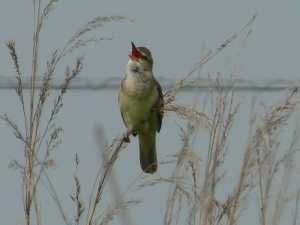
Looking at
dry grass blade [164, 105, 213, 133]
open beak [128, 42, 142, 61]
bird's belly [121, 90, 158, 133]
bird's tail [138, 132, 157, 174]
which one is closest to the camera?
dry grass blade [164, 105, 213, 133]

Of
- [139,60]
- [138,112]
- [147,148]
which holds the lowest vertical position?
[147,148]

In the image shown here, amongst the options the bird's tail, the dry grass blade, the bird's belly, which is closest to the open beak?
the bird's belly

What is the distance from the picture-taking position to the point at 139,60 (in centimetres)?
408

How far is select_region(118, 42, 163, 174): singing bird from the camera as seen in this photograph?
393 centimetres

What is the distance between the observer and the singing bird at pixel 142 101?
12.9 ft

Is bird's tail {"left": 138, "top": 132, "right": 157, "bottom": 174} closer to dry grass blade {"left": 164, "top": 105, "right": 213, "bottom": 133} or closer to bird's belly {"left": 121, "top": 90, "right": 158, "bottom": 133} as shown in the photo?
bird's belly {"left": 121, "top": 90, "right": 158, "bottom": 133}

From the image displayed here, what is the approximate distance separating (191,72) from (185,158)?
509mm

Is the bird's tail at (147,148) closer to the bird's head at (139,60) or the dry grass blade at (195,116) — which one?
the bird's head at (139,60)

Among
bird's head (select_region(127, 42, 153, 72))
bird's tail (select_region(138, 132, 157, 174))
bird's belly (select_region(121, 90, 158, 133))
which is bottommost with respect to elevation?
bird's tail (select_region(138, 132, 157, 174))

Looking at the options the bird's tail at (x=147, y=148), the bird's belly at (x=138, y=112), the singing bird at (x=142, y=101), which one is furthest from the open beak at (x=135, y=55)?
the bird's tail at (x=147, y=148)

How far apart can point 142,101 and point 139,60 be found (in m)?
0.31

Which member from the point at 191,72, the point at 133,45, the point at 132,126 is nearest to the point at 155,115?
the point at 132,126

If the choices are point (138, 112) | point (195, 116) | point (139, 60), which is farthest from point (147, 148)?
point (195, 116)

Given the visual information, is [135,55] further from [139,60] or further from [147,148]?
[147,148]
